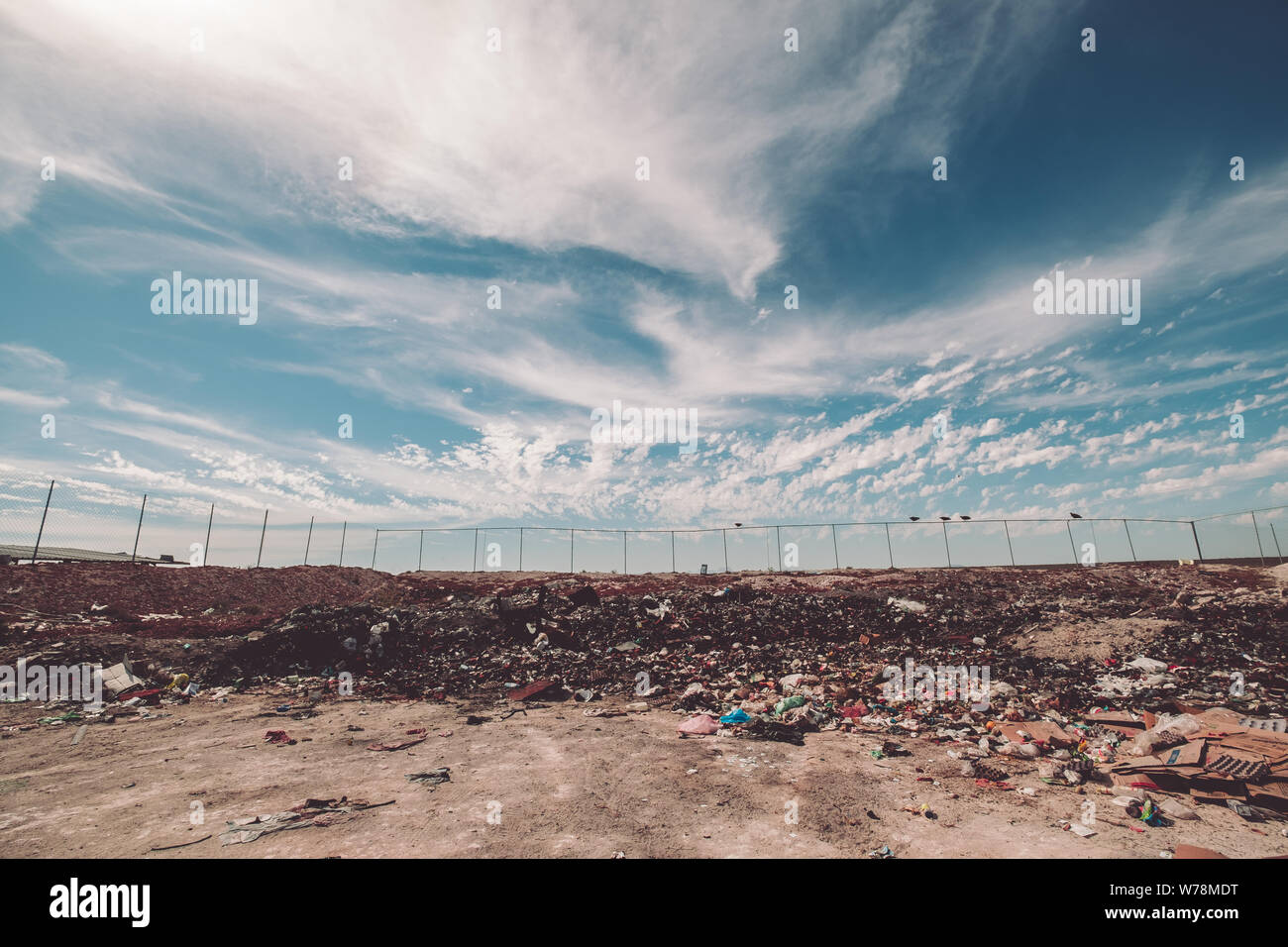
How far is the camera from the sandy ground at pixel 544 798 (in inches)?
169

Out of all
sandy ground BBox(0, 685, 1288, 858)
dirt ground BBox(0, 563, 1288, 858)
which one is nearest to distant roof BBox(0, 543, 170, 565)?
dirt ground BBox(0, 563, 1288, 858)

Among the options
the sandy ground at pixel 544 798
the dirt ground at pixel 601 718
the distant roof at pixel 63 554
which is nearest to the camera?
the sandy ground at pixel 544 798

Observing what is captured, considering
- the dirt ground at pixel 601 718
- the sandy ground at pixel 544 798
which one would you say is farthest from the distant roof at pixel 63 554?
the sandy ground at pixel 544 798

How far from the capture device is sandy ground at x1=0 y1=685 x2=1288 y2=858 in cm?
428

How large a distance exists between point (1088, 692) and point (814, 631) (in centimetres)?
546

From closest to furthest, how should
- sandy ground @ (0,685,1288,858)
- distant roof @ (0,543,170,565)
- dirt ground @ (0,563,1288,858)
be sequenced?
sandy ground @ (0,685,1288,858)
dirt ground @ (0,563,1288,858)
distant roof @ (0,543,170,565)

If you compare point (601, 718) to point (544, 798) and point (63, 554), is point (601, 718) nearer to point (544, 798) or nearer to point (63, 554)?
point (544, 798)

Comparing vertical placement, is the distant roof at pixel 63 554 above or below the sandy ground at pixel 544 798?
above

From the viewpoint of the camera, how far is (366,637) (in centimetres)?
1298

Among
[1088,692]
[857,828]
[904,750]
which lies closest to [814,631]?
[1088,692]

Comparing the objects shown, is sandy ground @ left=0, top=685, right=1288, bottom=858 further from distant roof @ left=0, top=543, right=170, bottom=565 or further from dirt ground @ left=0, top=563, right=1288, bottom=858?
distant roof @ left=0, top=543, right=170, bottom=565

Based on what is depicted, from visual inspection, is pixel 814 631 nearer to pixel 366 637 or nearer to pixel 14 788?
pixel 366 637

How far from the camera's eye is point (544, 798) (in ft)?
17.3

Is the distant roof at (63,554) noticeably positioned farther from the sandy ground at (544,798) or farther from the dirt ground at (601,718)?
the sandy ground at (544,798)
